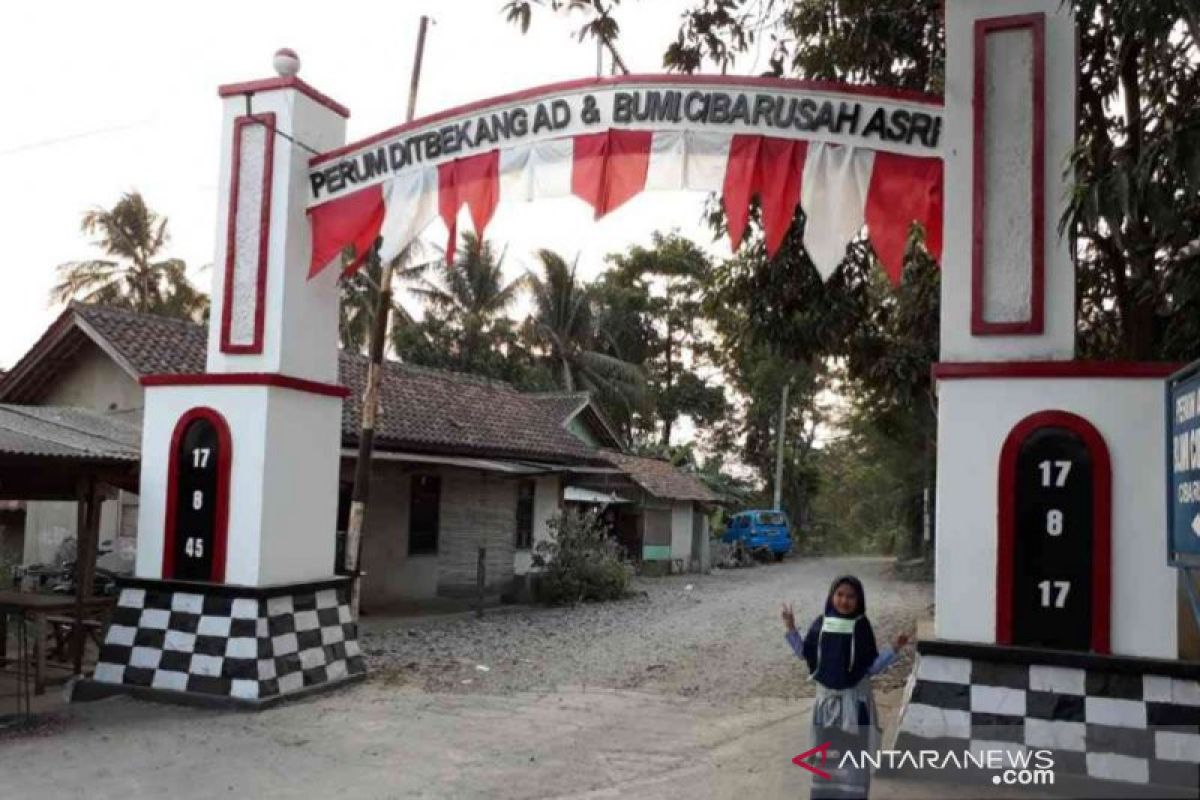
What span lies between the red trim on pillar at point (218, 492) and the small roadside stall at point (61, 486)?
1.57 feet

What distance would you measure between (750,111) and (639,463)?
821 inches

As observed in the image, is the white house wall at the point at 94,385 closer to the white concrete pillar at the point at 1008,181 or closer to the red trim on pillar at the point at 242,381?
the red trim on pillar at the point at 242,381

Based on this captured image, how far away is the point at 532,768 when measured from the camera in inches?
222

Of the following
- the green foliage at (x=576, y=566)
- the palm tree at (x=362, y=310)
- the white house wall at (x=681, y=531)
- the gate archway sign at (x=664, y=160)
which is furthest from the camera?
the palm tree at (x=362, y=310)

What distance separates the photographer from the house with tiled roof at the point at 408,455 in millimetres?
14820

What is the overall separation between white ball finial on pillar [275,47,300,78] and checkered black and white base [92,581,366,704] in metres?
3.83

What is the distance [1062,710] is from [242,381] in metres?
5.64

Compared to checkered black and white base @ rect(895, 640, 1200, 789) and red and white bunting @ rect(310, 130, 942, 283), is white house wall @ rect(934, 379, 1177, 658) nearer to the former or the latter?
checkered black and white base @ rect(895, 640, 1200, 789)

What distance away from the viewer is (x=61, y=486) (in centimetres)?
850

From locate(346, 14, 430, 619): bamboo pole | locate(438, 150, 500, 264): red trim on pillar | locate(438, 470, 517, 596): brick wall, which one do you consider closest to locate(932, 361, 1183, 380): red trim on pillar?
A: locate(438, 150, 500, 264): red trim on pillar

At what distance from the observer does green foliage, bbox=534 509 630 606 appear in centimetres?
1697

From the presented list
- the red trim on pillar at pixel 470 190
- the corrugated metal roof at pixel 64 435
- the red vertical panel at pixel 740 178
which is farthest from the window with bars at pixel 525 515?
the red vertical panel at pixel 740 178

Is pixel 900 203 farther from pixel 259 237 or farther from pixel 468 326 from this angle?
pixel 468 326

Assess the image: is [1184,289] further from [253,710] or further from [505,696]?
[253,710]
